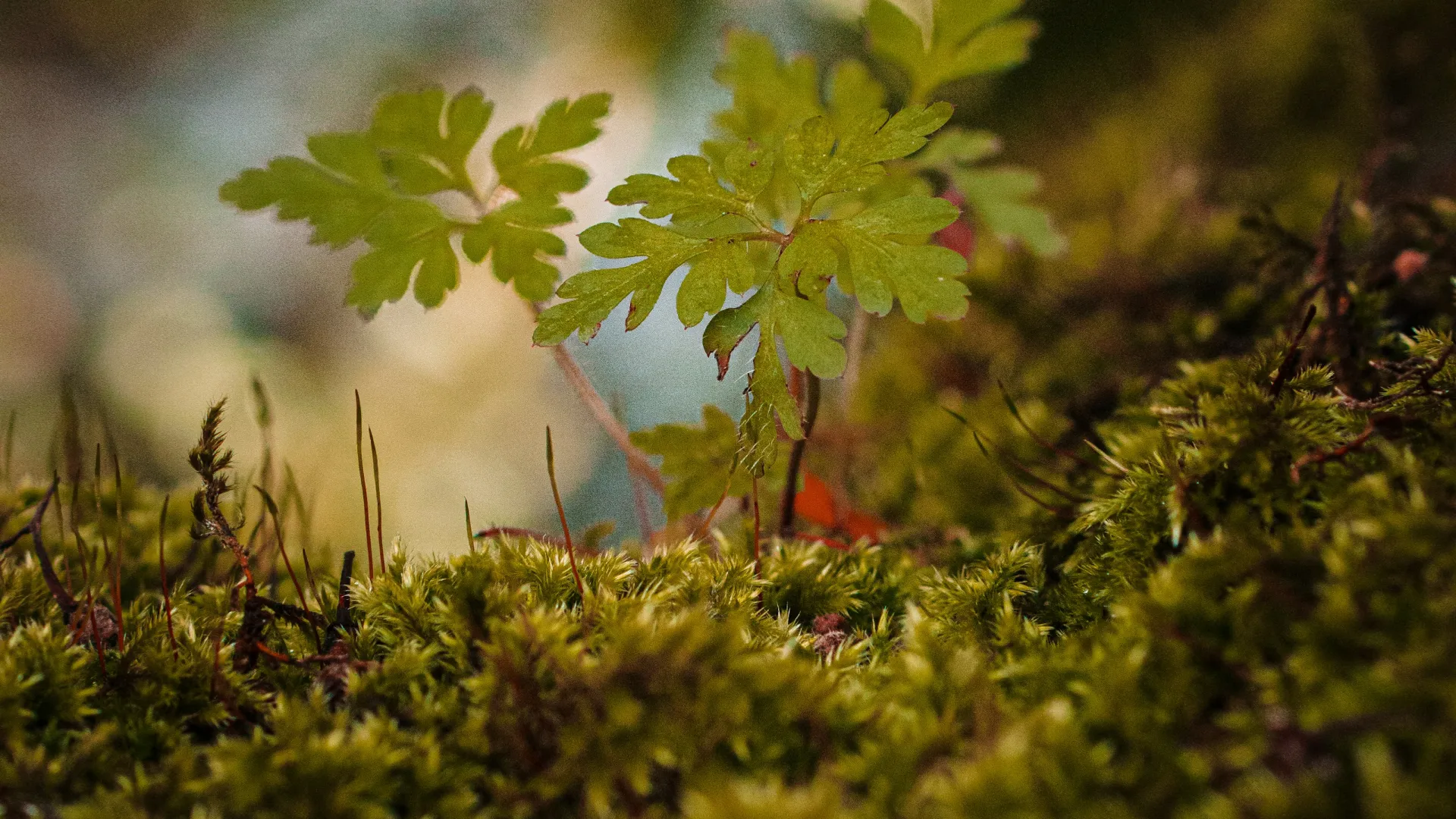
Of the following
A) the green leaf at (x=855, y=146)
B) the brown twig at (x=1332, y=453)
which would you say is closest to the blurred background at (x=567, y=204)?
the green leaf at (x=855, y=146)

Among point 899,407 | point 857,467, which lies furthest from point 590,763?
point 899,407

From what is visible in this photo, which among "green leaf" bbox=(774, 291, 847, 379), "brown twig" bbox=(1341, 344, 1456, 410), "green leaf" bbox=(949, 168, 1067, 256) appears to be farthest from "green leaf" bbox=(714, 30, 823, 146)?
"brown twig" bbox=(1341, 344, 1456, 410)

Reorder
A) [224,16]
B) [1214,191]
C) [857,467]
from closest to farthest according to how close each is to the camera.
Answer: [857,467], [1214,191], [224,16]

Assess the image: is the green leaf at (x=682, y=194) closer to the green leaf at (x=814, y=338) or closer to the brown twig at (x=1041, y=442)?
the green leaf at (x=814, y=338)

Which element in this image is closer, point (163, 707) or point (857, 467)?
point (163, 707)

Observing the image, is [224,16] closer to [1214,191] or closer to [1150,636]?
[1214,191]

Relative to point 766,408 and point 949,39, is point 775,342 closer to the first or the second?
point 766,408
